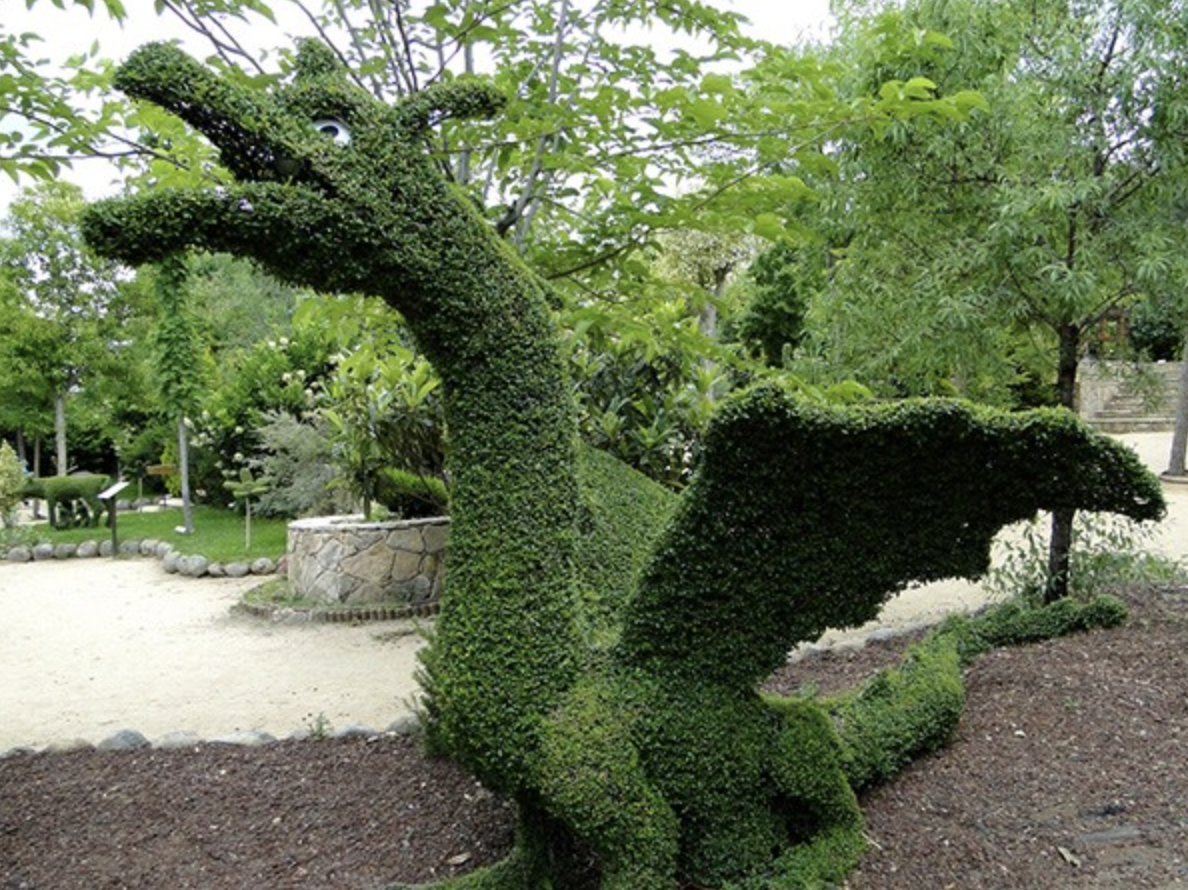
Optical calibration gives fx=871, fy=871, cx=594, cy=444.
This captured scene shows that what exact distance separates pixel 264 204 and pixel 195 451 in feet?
47.6

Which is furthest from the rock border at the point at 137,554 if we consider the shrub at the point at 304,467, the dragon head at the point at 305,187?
the dragon head at the point at 305,187

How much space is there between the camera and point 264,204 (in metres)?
1.85

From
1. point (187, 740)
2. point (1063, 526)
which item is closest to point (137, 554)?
point (187, 740)

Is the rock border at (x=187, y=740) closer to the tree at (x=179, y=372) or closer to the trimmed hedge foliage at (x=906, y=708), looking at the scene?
the trimmed hedge foliage at (x=906, y=708)

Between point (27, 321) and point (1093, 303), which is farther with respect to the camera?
point (27, 321)

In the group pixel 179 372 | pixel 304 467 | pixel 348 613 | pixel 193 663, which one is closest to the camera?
pixel 193 663

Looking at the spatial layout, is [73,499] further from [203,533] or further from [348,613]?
[348,613]

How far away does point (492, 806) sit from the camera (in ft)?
9.77

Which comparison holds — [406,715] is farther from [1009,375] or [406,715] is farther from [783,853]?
[1009,375]

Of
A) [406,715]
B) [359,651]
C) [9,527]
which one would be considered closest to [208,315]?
[9,527]

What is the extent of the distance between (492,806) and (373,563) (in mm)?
4684

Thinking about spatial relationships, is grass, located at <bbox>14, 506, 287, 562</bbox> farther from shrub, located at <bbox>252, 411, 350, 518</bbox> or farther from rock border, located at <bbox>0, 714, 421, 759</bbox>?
rock border, located at <bbox>0, 714, 421, 759</bbox>

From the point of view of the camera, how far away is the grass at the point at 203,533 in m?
10.3

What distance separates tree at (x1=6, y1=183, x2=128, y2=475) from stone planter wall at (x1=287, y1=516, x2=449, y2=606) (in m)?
12.5
